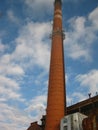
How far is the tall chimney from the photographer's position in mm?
27594

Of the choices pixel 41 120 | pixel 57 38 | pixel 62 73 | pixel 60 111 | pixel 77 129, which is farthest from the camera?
pixel 41 120

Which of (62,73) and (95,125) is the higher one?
(62,73)

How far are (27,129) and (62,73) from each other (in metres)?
11.1

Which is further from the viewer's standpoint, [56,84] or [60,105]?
[56,84]

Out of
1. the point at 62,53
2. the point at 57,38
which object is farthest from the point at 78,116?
the point at 57,38

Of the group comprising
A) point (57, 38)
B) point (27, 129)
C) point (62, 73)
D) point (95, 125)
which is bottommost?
point (95, 125)

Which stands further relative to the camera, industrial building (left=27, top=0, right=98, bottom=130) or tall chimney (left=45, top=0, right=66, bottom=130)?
tall chimney (left=45, top=0, right=66, bottom=130)

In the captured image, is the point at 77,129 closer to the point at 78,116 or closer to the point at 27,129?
the point at 78,116

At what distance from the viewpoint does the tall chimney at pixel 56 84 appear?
27594mm

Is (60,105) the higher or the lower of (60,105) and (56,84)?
the lower

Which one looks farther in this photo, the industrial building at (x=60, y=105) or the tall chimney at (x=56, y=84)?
the tall chimney at (x=56, y=84)

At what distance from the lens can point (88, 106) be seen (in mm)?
28672

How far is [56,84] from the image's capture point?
2906 centimetres

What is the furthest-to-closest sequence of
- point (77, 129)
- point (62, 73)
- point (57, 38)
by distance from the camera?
point (57, 38) → point (62, 73) → point (77, 129)
